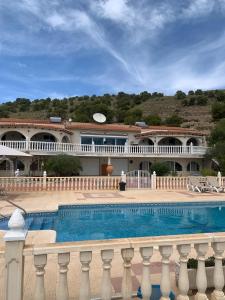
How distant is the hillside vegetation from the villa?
21019 mm

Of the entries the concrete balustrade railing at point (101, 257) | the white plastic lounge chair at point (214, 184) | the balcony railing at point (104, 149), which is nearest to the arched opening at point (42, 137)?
the balcony railing at point (104, 149)

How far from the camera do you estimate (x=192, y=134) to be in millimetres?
31828

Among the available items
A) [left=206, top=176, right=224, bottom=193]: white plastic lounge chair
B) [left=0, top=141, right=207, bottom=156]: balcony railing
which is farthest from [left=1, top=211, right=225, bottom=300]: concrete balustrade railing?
[left=0, top=141, right=207, bottom=156]: balcony railing

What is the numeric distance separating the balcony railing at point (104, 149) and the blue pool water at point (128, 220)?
13470 mm

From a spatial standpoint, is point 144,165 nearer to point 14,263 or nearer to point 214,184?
point 214,184

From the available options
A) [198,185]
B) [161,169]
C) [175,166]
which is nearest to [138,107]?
[175,166]

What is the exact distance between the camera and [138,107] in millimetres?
72188

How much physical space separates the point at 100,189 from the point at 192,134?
1587 cm

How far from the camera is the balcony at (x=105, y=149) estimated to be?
25991 millimetres

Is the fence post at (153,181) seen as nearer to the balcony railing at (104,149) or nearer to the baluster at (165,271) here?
the balcony railing at (104,149)

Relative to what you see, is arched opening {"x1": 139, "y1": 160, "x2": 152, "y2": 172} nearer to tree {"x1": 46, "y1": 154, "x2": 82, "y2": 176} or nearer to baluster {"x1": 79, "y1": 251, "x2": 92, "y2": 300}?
tree {"x1": 46, "y1": 154, "x2": 82, "y2": 176}

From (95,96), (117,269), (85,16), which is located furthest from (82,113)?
(117,269)

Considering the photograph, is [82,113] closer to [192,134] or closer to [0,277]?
[192,134]

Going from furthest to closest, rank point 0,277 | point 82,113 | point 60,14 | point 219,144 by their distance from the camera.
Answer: point 82,113 < point 219,144 < point 60,14 < point 0,277
